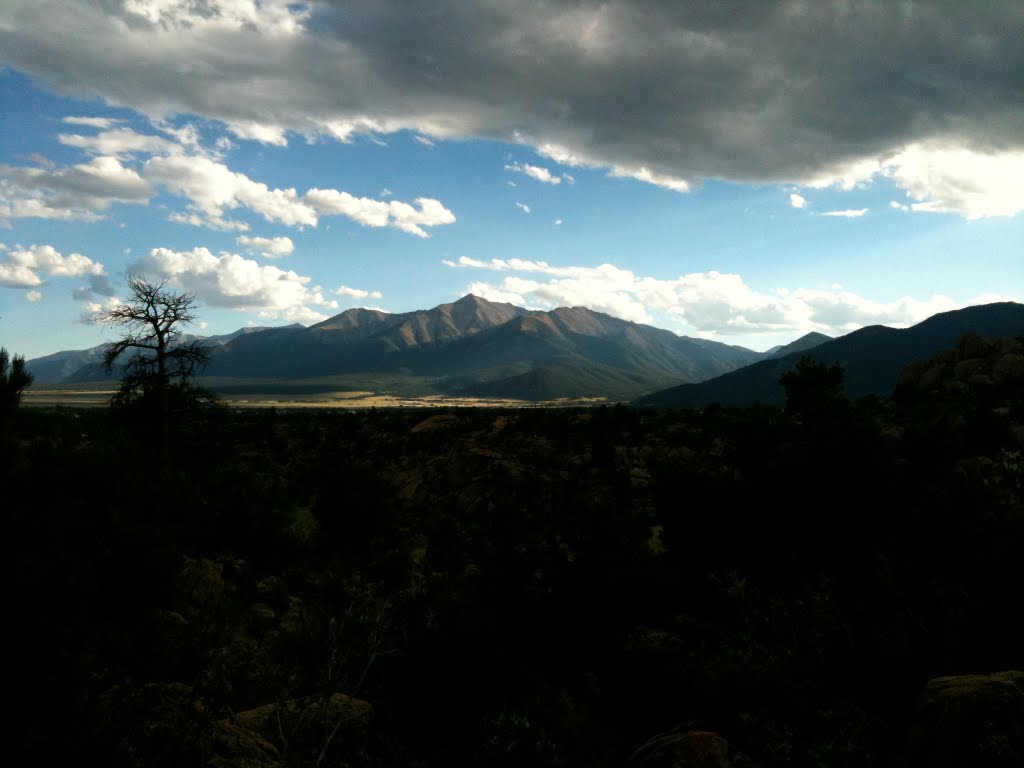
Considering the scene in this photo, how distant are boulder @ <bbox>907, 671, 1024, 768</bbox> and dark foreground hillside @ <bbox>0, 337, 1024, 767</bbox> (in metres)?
0.04

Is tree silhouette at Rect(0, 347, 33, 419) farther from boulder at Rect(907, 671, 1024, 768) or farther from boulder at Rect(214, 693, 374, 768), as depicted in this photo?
boulder at Rect(907, 671, 1024, 768)

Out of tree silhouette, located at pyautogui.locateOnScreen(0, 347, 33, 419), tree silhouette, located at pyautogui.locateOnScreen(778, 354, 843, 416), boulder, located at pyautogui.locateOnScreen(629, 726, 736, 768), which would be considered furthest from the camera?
tree silhouette, located at pyautogui.locateOnScreen(778, 354, 843, 416)

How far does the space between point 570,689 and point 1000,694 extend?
635cm

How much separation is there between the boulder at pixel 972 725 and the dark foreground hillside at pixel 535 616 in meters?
0.04

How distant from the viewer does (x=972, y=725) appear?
589cm

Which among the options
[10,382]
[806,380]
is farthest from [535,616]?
[806,380]

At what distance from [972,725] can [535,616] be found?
7120mm

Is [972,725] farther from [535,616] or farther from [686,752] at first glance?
[535,616]

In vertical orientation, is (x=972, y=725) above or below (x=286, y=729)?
above

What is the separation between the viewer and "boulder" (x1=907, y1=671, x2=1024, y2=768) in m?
5.44

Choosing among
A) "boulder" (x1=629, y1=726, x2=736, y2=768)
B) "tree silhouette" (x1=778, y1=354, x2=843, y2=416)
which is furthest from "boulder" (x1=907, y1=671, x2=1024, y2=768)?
"tree silhouette" (x1=778, y1=354, x2=843, y2=416)

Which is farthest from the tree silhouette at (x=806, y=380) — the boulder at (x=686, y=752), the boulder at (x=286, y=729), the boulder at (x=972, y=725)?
the boulder at (x=286, y=729)

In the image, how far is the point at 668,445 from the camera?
99.7 ft

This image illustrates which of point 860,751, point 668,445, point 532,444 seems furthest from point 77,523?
point 668,445
